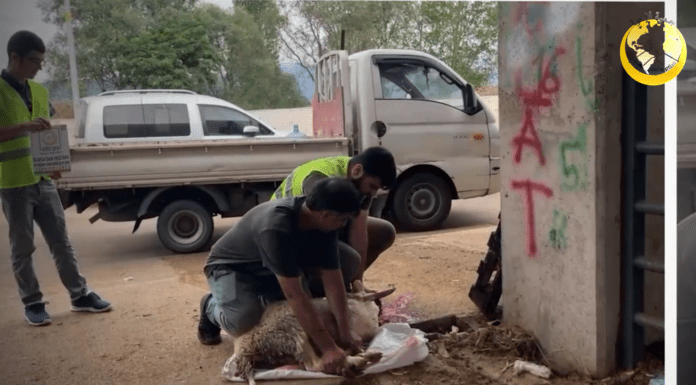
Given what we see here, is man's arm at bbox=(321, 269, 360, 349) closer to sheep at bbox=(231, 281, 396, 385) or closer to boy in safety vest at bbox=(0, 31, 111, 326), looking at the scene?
sheep at bbox=(231, 281, 396, 385)

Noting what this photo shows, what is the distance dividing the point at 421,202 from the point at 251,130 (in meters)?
1.70

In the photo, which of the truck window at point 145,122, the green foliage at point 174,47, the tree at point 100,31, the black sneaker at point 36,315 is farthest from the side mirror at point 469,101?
the black sneaker at point 36,315

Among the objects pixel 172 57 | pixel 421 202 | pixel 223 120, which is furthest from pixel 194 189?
pixel 421 202

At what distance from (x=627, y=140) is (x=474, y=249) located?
287 centimetres

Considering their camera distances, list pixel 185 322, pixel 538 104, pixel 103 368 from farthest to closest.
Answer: pixel 185 322 → pixel 103 368 → pixel 538 104

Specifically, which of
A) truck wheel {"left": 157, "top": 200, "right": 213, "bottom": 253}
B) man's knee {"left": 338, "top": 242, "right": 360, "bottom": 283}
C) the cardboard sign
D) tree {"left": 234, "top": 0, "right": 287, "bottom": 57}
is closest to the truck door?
truck wheel {"left": 157, "top": 200, "right": 213, "bottom": 253}

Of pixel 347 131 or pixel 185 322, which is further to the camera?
pixel 347 131

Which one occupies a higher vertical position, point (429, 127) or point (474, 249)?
point (429, 127)

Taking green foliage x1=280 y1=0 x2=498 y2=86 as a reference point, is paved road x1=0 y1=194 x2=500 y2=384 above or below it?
below

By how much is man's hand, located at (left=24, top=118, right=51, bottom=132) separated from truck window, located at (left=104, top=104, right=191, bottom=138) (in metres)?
2.33

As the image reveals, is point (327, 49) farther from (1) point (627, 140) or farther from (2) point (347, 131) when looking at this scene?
(1) point (627, 140)

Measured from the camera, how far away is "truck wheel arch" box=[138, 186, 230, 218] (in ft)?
16.7

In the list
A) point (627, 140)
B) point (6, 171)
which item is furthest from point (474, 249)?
point (6, 171)

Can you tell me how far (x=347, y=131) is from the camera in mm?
5684
